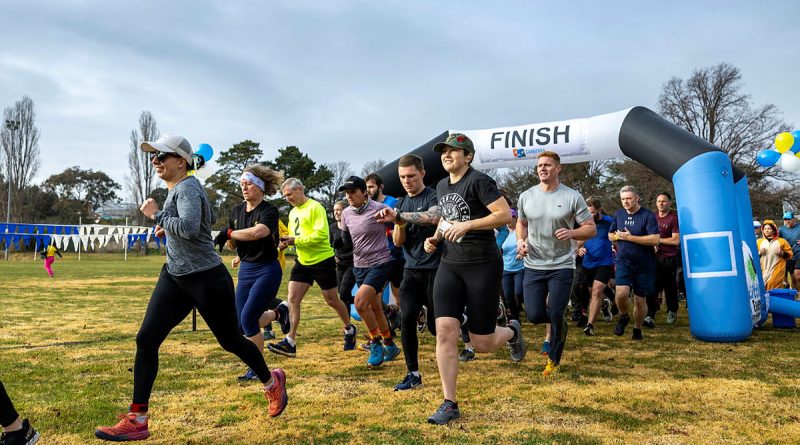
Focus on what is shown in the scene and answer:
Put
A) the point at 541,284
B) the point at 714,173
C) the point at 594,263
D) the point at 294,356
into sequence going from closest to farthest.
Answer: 1. the point at 541,284
2. the point at 294,356
3. the point at 714,173
4. the point at 594,263

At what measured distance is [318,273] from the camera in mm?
6305

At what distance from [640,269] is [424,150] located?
494 cm

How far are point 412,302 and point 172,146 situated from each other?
2314 mm

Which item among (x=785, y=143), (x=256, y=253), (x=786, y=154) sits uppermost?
(x=785, y=143)

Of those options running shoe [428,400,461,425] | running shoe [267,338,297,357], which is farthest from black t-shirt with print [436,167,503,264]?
running shoe [267,338,297,357]

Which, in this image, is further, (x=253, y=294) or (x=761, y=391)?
(x=253, y=294)

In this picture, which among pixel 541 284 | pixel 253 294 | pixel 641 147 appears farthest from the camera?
pixel 641 147

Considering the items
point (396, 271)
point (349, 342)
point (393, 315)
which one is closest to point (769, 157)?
point (393, 315)

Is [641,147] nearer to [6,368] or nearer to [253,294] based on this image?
[253,294]

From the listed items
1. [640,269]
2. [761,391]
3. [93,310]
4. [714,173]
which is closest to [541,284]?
→ [761,391]

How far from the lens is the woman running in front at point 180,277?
3.54 meters

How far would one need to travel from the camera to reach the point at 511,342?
536 cm

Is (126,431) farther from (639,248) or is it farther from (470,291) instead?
(639,248)

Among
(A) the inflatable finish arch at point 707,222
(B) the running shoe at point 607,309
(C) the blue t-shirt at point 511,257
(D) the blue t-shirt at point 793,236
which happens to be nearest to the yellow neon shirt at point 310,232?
(C) the blue t-shirt at point 511,257
